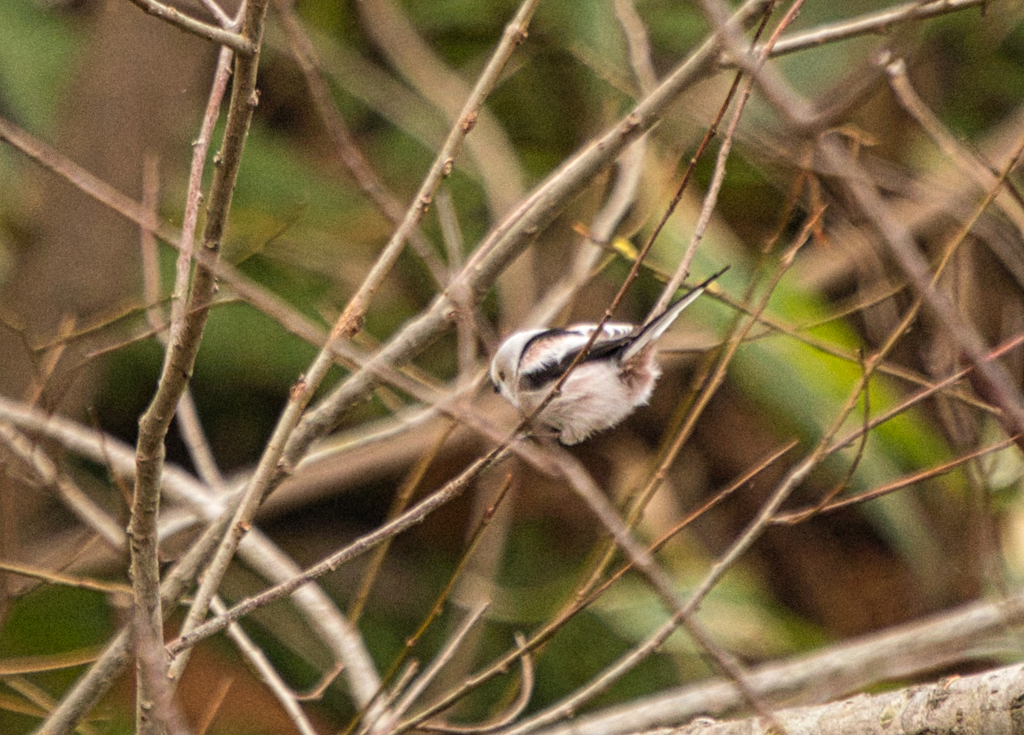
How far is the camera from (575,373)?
8.12ft

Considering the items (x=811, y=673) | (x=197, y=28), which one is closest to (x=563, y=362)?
(x=811, y=673)

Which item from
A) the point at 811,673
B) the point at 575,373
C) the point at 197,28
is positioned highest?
the point at 197,28

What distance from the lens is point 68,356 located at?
11.6 feet

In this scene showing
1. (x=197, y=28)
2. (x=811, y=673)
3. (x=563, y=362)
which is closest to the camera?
(x=197, y=28)

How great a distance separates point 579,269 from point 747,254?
7.47ft

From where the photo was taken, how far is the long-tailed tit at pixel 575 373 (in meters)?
2.45

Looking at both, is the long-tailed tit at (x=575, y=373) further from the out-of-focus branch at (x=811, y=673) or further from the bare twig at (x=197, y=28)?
the bare twig at (x=197, y=28)

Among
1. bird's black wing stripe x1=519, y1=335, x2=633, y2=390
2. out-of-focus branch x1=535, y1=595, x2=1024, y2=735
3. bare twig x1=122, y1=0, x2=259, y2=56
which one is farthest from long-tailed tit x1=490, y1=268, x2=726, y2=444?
bare twig x1=122, y1=0, x2=259, y2=56

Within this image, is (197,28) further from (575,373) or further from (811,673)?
(811,673)

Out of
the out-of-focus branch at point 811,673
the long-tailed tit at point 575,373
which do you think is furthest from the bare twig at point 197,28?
the out-of-focus branch at point 811,673

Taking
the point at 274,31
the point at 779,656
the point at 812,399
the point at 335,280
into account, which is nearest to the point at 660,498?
the point at 779,656

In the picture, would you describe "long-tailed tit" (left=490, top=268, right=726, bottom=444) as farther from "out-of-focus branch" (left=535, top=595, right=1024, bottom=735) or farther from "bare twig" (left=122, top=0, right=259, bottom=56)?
"bare twig" (left=122, top=0, right=259, bottom=56)

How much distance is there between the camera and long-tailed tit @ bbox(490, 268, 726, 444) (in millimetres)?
2445

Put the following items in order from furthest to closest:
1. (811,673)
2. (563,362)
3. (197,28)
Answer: (811,673), (563,362), (197,28)
